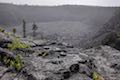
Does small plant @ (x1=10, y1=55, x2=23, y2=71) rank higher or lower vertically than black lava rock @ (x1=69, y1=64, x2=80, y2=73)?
higher

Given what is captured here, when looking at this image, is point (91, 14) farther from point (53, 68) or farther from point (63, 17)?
point (53, 68)

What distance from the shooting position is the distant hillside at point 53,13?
14175 centimetres

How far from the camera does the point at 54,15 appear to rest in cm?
15825

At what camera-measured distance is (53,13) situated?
157 meters

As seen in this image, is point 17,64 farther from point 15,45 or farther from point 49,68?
point 15,45

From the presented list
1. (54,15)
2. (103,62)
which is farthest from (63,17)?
(103,62)

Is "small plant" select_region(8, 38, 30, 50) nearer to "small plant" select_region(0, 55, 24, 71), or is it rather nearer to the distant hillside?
"small plant" select_region(0, 55, 24, 71)

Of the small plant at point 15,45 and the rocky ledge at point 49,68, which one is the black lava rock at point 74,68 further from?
the small plant at point 15,45

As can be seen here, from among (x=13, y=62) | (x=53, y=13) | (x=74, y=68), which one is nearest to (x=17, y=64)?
(x=13, y=62)

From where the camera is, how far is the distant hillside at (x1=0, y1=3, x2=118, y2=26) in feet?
465

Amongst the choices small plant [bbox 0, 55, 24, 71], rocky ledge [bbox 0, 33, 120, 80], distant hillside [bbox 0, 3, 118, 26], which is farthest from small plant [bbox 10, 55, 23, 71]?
distant hillside [bbox 0, 3, 118, 26]

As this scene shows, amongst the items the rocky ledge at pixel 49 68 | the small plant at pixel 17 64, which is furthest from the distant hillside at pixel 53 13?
the small plant at pixel 17 64

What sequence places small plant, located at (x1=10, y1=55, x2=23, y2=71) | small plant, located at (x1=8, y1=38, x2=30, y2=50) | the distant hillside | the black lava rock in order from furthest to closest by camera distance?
the distant hillside, small plant, located at (x1=8, y1=38, x2=30, y2=50), the black lava rock, small plant, located at (x1=10, y1=55, x2=23, y2=71)

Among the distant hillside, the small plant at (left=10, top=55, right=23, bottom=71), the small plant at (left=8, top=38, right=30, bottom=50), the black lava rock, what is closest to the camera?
the small plant at (left=10, top=55, right=23, bottom=71)
